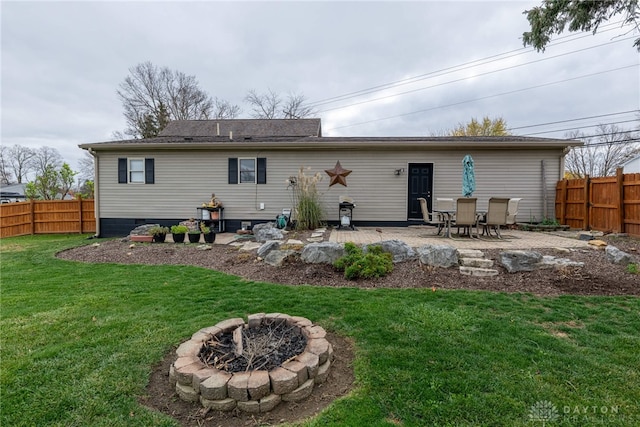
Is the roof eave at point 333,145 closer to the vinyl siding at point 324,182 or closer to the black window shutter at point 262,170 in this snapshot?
the vinyl siding at point 324,182

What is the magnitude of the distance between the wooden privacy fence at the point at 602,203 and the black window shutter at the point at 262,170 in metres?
9.08

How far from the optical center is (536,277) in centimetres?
409

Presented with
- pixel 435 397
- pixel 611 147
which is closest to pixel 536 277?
pixel 435 397

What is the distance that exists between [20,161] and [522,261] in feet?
141

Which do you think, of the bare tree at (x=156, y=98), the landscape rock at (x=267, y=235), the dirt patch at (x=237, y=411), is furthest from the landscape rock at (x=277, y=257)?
the bare tree at (x=156, y=98)

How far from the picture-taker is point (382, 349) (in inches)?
90.0

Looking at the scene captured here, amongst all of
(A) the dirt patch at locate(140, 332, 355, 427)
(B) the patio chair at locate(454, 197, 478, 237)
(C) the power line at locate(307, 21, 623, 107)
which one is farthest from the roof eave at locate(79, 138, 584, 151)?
(C) the power line at locate(307, 21, 623, 107)

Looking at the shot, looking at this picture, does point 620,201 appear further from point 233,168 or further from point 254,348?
point 233,168

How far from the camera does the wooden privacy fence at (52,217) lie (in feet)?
35.7

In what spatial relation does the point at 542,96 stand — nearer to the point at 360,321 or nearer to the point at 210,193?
the point at 210,193

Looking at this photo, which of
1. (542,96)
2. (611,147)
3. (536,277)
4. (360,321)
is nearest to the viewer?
(360,321)

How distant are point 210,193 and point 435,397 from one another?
29.9 feet

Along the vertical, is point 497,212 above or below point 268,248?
above

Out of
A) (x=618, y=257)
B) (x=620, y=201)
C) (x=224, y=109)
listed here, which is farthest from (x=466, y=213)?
(x=224, y=109)
